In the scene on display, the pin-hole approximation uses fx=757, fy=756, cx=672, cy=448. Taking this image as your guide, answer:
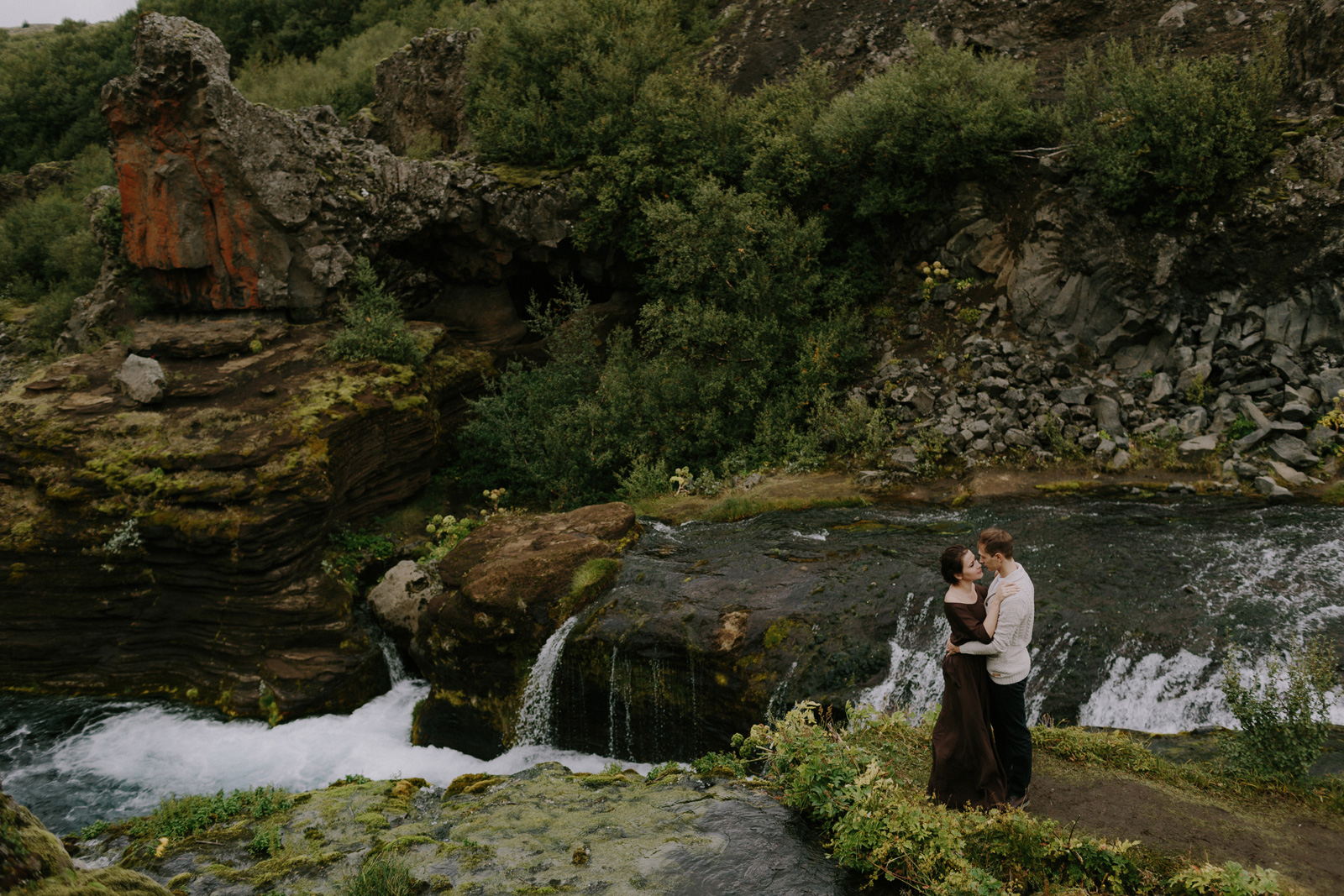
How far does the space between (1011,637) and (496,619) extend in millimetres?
6527

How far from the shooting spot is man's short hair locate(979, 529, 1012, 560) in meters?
4.81

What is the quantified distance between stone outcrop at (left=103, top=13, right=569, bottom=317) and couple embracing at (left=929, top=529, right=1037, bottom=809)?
562 inches

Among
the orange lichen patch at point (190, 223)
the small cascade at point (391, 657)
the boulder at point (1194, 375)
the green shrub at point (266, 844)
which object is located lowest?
the small cascade at point (391, 657)

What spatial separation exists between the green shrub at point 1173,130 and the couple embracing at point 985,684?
10223mm

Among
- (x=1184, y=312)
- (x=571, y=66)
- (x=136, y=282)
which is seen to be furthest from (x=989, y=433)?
(x=136, y=282)

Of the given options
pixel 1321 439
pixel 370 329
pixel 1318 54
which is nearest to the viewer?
pixel 1321 439

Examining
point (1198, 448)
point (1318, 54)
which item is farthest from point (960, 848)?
point (1318, 54)

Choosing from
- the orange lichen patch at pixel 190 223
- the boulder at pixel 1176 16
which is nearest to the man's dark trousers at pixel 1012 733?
the orange lichen patch at pixel 190 223

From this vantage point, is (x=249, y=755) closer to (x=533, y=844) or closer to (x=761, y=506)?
(x=533, y=844)

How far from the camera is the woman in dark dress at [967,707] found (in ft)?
15.9

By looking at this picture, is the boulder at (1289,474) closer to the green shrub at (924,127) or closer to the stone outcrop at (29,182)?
the green shrub at (924,127)

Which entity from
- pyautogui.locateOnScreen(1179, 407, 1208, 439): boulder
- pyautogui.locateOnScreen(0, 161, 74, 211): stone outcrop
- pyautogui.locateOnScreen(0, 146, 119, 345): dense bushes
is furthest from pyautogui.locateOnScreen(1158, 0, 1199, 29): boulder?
pyautogui.locateOnScreen(0, 161, 74, 211): stone outcrop

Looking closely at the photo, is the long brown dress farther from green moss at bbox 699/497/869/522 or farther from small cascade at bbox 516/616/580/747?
green moss at bbox 699/497/869/522

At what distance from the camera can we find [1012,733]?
16.2 ft
